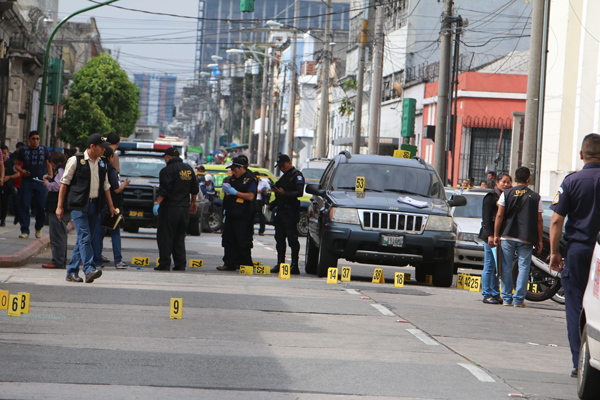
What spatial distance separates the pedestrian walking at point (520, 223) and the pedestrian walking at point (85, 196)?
5.22 metres

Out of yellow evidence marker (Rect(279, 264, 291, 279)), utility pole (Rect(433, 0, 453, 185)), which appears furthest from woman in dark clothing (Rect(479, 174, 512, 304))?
utility pole (Rect(433, 0, 453, 185))

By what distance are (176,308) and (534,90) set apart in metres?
11.2

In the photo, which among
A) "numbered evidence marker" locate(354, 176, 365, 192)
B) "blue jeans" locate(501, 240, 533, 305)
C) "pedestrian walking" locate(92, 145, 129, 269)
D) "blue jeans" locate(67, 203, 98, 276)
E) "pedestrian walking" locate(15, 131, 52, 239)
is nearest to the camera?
"blue jeans" locate(67, 203, 98, 276)

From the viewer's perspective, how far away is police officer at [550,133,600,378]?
7.74m

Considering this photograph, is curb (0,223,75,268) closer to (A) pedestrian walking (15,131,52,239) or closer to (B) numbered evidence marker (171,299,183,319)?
(A) pedestrian walking (15,131,52,239)

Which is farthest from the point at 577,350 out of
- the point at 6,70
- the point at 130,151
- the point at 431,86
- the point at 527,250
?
the point at 431,86

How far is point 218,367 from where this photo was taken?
7.18 m

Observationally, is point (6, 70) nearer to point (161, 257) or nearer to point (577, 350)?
point (161, 257)

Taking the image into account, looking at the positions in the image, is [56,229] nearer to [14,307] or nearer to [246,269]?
[246,269]

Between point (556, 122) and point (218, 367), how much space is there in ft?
75.1

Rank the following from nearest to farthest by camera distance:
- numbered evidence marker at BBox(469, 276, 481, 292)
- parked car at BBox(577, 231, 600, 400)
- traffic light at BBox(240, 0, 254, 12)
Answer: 1. parked car at BBox(577, 231, 600, 400)
2. numbered evidence marker at BBox(469, 276, 481, 292)
3. traffic light at BBox(240, 0, 254, 12)

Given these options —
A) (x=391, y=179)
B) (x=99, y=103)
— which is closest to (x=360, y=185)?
(x=391, y=179)

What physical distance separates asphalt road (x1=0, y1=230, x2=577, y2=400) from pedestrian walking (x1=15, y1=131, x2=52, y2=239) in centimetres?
521

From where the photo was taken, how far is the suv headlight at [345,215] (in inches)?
559
